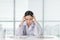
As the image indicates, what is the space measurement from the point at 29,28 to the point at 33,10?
4.55 ft

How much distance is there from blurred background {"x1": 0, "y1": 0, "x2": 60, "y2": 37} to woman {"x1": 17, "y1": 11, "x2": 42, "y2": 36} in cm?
130

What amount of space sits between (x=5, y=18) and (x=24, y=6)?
521 mm

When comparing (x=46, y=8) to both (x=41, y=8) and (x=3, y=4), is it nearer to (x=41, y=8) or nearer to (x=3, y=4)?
(x=41, y=8)

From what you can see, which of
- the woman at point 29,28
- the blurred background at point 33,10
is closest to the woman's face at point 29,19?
the woman at point 29,28

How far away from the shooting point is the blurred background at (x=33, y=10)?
332 cm

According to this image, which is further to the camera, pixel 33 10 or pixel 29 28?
pixel 33 10

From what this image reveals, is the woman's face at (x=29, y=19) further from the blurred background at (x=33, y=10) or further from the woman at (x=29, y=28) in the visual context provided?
the blurred background at (x=33, y=10)

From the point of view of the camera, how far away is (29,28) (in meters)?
1.95

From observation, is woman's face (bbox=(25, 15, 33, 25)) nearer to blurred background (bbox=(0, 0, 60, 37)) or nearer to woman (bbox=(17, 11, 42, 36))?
woman (bbox=(17, 11, 42, 36))

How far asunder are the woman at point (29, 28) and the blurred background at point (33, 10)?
1.30m

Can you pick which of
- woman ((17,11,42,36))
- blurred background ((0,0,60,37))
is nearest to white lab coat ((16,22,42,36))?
woman ((17,11,42,36))

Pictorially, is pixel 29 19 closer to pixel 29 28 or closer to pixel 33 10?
pixel 29 28

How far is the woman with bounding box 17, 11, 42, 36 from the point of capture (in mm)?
1912

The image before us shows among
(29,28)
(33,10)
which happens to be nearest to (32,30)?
(29,28)
